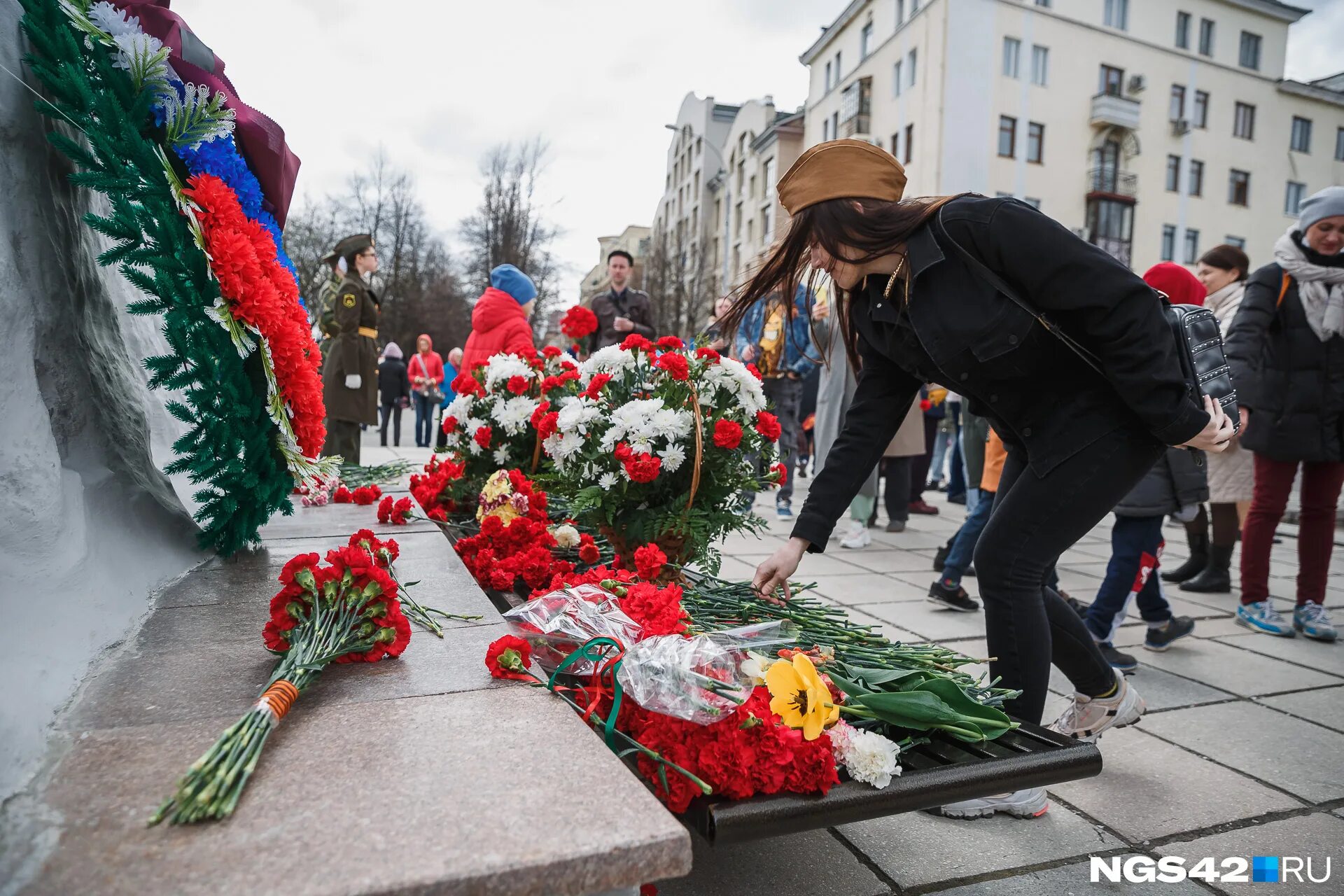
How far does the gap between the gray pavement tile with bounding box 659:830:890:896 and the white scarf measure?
12.1ft

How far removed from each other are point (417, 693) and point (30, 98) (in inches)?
65.2

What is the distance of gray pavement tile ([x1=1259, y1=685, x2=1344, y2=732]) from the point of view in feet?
10.1

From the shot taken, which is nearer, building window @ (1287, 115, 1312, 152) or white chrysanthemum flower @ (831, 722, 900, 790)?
white chrysanthemum flower @ (831, 722, 900, 790)

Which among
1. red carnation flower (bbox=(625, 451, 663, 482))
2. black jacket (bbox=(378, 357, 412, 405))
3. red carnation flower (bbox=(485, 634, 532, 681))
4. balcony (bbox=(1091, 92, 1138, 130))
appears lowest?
red carnation flower (bbox=(485, 634, 532, 681))

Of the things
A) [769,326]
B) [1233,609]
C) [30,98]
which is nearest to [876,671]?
[30,98]

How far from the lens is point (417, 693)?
1.87 meters

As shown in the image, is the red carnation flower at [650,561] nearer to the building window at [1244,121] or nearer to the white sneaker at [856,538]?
the white sneaker at [856,538]

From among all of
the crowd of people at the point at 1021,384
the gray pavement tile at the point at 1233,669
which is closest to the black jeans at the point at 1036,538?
the crowd of people at the point at 1021,384

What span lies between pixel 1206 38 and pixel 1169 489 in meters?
37.3

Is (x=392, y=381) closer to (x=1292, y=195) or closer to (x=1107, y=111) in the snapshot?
(x=1107, y=111)

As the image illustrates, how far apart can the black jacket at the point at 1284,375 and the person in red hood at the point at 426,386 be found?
43.4ft

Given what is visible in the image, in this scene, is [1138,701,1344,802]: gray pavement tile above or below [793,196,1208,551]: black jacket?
below

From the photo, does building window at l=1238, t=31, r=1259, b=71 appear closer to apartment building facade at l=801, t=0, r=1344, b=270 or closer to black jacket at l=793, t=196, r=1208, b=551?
apartment building facade at l=801, t=0, r=1344, b=270

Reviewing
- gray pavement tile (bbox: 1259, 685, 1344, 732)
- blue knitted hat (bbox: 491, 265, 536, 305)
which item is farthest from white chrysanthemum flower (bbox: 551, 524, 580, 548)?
blue knitted hat (bbox: 491, 265, 536, 305)
